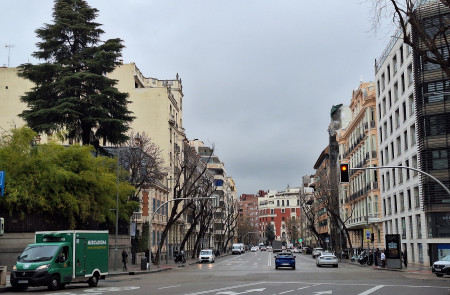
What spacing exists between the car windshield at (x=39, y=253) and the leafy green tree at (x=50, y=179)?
1010 centimetres

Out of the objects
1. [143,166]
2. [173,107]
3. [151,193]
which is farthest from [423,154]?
[173,107]

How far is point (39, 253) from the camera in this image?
2389 cm

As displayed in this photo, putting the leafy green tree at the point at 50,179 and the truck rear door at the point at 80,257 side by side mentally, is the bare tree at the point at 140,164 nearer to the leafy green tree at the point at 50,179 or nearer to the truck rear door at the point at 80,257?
the leafy green tree at the point at 50,179

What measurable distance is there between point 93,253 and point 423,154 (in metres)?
33.4

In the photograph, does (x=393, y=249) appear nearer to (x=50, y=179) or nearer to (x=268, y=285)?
(x=268, y=285)

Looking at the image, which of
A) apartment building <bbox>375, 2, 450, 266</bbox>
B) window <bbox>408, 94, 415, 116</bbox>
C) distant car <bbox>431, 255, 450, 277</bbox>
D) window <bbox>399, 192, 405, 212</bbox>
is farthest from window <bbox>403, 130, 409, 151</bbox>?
distant car <bbox>431, 255, 450, 277</bbox>

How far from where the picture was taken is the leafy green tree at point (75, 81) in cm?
4072

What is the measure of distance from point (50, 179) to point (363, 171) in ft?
163

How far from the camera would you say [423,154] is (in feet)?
158

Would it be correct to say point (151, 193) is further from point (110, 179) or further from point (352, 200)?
point (352, 200)

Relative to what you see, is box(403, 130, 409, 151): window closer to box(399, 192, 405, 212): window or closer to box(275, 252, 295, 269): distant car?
box(399, 192, 405, 212): window

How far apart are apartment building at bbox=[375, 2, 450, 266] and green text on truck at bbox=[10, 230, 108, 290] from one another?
29.8m

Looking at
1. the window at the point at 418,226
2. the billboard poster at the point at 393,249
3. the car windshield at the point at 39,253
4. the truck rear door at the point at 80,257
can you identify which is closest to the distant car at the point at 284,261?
the billboard poster at the point at 393,249

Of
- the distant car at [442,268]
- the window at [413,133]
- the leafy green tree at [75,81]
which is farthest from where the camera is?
the window at [413,133]
